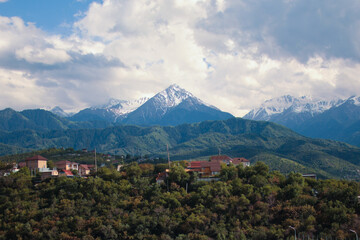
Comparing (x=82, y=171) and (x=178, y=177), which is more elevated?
(x=82, y=171)

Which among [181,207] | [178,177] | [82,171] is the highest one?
[82,171]

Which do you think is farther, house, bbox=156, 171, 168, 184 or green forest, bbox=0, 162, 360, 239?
house, bbox=156, 171, 168, 184

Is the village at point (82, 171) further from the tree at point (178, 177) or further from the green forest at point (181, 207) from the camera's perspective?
the green forest at point (181, 207)

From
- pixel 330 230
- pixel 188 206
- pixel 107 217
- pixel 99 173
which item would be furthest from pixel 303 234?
pixel 99 173

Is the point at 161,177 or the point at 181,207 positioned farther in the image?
the point at 161,177

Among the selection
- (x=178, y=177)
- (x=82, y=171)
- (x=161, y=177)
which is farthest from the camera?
(x=82, y=171)

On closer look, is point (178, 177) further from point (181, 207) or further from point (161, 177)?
point (181, 207)

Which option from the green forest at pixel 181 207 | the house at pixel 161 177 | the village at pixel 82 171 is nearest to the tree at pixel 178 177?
the green forest at pixel 181 207

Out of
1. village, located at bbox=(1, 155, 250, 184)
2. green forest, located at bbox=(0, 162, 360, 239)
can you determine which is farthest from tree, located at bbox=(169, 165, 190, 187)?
village, located at bbox=(1, 155, 250, 184)

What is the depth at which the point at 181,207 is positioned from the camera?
6069cm

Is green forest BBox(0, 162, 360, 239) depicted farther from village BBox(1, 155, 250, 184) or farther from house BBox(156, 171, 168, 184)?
village BBox(1, 155, 250, 184)

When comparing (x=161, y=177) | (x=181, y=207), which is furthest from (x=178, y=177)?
(x=181, y=207)

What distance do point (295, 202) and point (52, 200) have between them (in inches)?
1515

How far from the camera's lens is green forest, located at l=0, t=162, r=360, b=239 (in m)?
54.6
